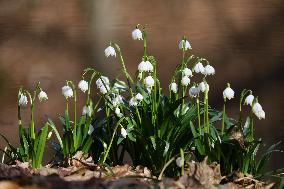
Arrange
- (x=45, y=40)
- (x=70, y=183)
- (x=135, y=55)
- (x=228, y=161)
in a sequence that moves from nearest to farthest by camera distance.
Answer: (x=70, y=183)
(x=228, y=161)
(x=135, y=55)
(x=45, y=40)

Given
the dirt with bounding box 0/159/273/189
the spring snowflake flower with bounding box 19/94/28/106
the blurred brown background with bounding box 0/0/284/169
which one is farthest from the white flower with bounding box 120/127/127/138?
the blurred brown background with bounding box 0/0/284/169

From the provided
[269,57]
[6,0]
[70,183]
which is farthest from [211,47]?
[70,183]

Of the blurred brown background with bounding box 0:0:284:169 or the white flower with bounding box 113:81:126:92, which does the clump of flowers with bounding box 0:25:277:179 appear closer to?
the white flower with bounding box 113:81:126:92

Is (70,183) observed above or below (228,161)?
above

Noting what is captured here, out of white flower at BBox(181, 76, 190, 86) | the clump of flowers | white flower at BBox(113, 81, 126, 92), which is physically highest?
white flower at BBox(181, 76, 190, 86)

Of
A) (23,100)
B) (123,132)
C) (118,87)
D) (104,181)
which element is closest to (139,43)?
(118,87)

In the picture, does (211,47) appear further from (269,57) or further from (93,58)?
(93,58)

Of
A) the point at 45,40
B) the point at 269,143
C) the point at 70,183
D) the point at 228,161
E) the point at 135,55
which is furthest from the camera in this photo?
the point at 45,40

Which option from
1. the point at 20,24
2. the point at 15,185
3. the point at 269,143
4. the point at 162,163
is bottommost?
the point at 269,143
